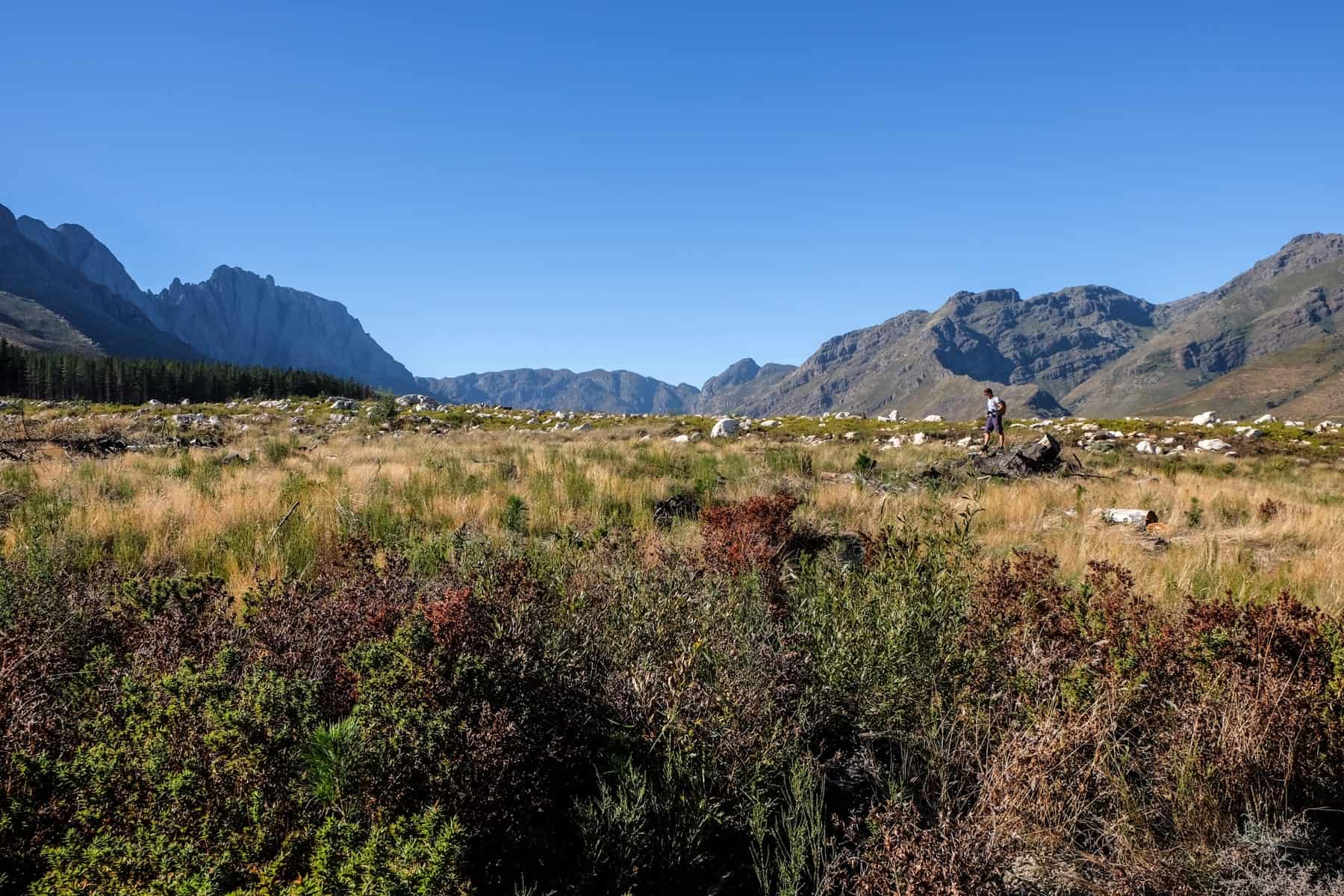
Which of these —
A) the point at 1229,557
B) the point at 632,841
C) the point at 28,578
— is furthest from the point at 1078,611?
the point at 28,578

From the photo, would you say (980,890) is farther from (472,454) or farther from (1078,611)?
(472,454)

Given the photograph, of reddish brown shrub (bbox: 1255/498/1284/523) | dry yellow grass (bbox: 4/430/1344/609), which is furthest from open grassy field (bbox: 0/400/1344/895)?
reddish brown shrub (bbox: 1255/498/1284/523)

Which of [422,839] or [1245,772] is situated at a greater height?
[422,839]

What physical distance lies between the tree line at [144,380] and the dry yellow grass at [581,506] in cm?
7873

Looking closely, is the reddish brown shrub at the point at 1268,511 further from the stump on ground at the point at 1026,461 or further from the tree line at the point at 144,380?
the tree line at the point at 144,380

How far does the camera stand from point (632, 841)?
2.20 metres

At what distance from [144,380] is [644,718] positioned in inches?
4668

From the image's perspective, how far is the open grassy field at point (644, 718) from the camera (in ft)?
6.22

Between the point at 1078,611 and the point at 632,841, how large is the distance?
319 centimetres

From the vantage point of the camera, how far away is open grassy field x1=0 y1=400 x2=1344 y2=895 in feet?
6.22

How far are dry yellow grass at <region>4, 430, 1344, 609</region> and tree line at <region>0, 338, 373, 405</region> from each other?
78.7 meters

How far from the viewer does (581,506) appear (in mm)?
7977

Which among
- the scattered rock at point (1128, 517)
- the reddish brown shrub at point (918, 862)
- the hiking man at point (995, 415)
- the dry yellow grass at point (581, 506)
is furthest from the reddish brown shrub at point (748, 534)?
the hiking man at point (995, 415)

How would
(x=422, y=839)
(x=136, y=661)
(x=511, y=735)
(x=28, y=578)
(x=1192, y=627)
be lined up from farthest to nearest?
(x=28, y=578) < (x=1192, y=627) < (x=136, y=661) < (x=511, y=735) < (x=422, y=839)
